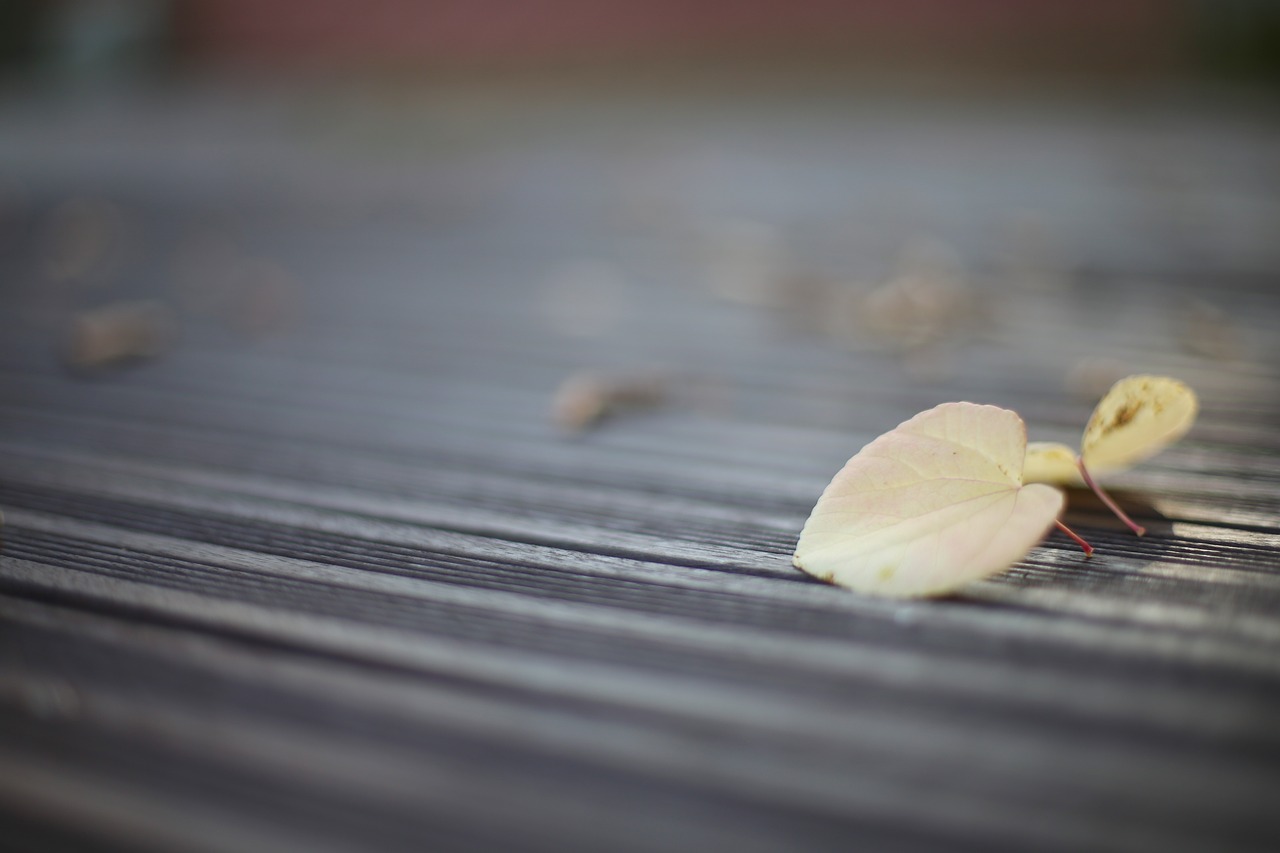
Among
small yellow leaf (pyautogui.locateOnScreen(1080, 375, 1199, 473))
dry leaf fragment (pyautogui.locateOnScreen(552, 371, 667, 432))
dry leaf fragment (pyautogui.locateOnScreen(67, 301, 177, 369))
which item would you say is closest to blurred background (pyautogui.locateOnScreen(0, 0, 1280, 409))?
dry leaf fragment (pyautogui.locateOnScreen(67, 301, 177, 369))

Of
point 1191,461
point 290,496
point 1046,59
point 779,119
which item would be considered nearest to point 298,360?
point 290,496

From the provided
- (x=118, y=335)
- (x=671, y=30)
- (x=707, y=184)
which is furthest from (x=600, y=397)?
(x=671, y=30)

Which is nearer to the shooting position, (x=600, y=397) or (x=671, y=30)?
(x=600, y=397)

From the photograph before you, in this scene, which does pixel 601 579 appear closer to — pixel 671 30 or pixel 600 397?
pixel 600 397

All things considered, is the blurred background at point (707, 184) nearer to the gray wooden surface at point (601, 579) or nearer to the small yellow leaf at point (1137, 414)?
the gray wooden surface at point (601, 579)

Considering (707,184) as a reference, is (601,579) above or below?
below

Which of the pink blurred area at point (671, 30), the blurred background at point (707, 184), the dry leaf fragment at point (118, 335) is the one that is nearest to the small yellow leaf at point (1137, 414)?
the blurred background at point (707, 184)
